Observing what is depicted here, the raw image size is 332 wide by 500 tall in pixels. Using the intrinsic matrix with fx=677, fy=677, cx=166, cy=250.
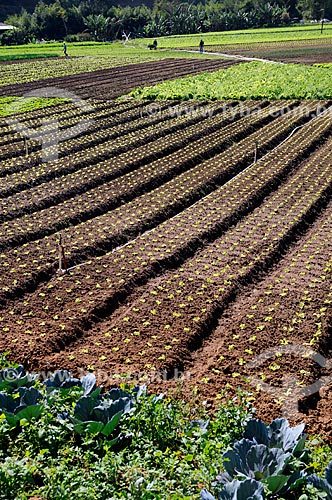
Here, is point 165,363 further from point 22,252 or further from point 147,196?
point 147,196

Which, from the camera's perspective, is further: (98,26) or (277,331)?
(98,26)

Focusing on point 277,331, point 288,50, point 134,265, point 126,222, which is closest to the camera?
point 277,331

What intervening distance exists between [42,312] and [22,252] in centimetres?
251

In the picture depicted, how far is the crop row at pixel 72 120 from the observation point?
2119 cm

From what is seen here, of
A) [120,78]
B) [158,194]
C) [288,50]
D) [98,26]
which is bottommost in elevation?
[158,194]

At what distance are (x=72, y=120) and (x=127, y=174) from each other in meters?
8.48

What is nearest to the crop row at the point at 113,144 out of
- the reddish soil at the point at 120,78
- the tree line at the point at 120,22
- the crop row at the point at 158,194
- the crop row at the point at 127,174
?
the crop row at the point at 127,174

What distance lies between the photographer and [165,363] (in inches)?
341

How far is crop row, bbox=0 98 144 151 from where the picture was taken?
21.2 m

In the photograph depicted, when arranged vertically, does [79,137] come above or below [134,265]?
above

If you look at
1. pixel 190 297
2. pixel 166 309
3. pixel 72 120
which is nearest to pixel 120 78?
pixel 72 120

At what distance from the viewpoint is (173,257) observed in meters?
12.0

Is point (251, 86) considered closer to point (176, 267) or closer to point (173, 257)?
point (173, 257)

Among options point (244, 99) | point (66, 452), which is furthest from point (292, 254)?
point (244, 99)
